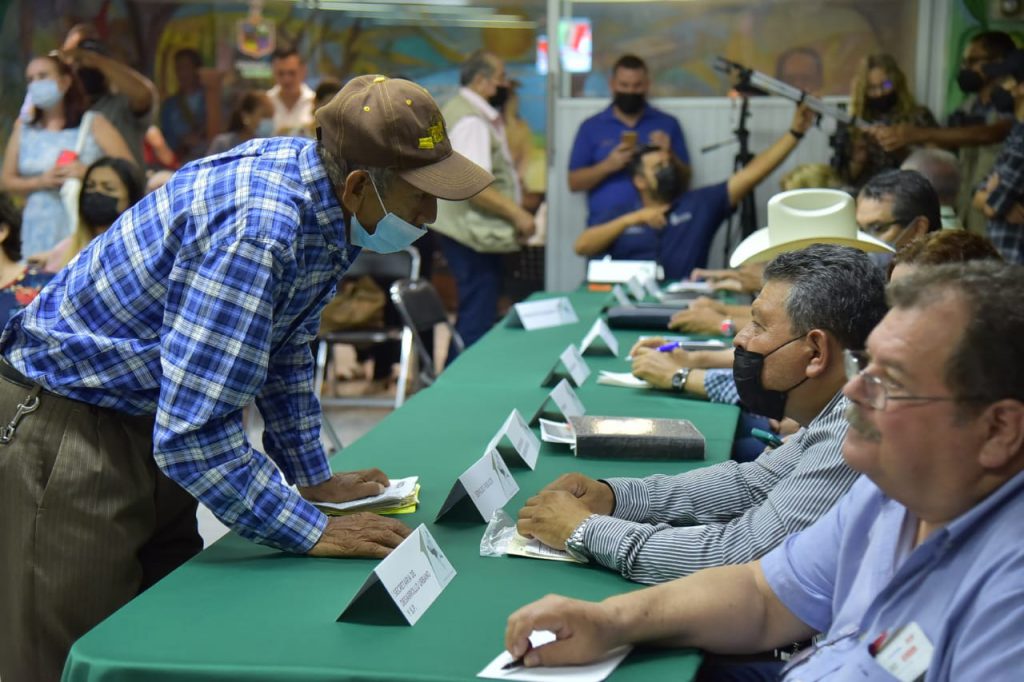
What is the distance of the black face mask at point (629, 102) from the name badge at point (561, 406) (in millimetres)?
3637

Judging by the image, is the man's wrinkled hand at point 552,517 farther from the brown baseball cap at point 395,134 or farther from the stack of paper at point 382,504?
the brown baseball cap at point 395,134

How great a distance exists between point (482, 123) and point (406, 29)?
226 centimetres

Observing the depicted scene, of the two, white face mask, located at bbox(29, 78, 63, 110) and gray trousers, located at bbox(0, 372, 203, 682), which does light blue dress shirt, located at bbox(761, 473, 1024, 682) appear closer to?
gray trousers, located at bbox(0, 372, 203, 682)

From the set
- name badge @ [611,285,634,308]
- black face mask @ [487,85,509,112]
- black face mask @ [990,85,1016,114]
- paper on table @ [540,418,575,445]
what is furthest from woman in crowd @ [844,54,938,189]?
paper on table @ [540,418,575,445]

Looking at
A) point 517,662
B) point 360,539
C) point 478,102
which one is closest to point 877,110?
point 478,102

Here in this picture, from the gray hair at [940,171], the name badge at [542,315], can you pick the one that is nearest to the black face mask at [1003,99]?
the gray hair at [940,171]

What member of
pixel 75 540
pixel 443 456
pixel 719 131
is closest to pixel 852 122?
pixel 719 131

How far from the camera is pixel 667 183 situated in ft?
19.3

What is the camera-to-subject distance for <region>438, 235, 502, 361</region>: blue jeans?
598cm

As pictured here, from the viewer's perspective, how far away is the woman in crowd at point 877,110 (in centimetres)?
582

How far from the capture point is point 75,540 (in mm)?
1938

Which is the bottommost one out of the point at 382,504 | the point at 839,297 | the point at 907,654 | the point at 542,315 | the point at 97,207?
the point at 542,315

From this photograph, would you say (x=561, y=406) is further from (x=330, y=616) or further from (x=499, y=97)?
(x=499, y=97)

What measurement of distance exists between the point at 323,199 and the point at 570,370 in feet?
4.90
